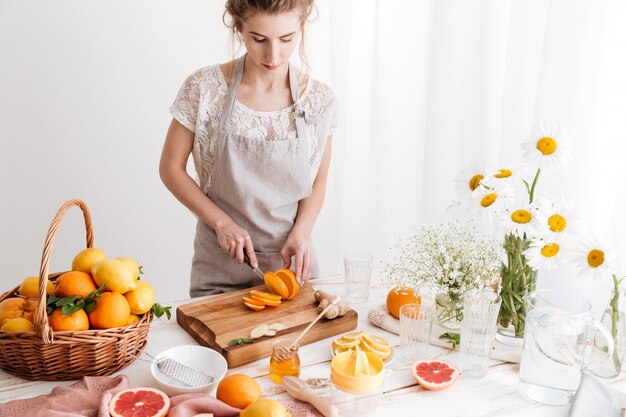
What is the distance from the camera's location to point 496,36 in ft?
8.16

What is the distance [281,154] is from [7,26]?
5.57 ft

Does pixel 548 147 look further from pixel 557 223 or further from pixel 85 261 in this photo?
pixel 85 261

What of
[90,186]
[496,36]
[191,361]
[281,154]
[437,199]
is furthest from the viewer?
[90,186]

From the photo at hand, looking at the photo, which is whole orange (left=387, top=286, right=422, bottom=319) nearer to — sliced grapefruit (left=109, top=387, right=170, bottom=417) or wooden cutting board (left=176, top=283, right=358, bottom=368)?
wooden cutting board (left=176, top=283, right=358, bottom=368)

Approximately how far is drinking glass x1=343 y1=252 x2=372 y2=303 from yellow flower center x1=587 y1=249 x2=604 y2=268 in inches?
26.9

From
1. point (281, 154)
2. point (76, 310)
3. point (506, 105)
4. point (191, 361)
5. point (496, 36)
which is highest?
point (496, 36)

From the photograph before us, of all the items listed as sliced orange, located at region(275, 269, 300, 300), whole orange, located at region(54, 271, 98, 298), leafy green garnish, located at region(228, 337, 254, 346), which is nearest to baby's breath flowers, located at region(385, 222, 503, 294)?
sliced orange, located at region(275, 269, 300, 300)

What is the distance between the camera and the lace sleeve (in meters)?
2.22

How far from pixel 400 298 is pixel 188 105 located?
3.18 feet

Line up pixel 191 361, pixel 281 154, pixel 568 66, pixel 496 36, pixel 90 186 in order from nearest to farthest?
pixel 191 361 → pixel 568 66 → pixel 281 154 → pixel 496 36 → pixel 90 186

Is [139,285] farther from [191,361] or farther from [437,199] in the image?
[437,199]

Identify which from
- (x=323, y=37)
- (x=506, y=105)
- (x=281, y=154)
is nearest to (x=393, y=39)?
(x=323, y=37)

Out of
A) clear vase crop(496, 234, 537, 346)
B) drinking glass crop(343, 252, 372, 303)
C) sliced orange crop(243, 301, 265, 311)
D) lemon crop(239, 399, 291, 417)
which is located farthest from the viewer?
drinking glass crop(343, 252, 372, 303)

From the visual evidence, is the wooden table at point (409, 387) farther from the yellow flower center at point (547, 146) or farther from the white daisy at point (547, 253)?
the yellow flower center at point (547, 146)
